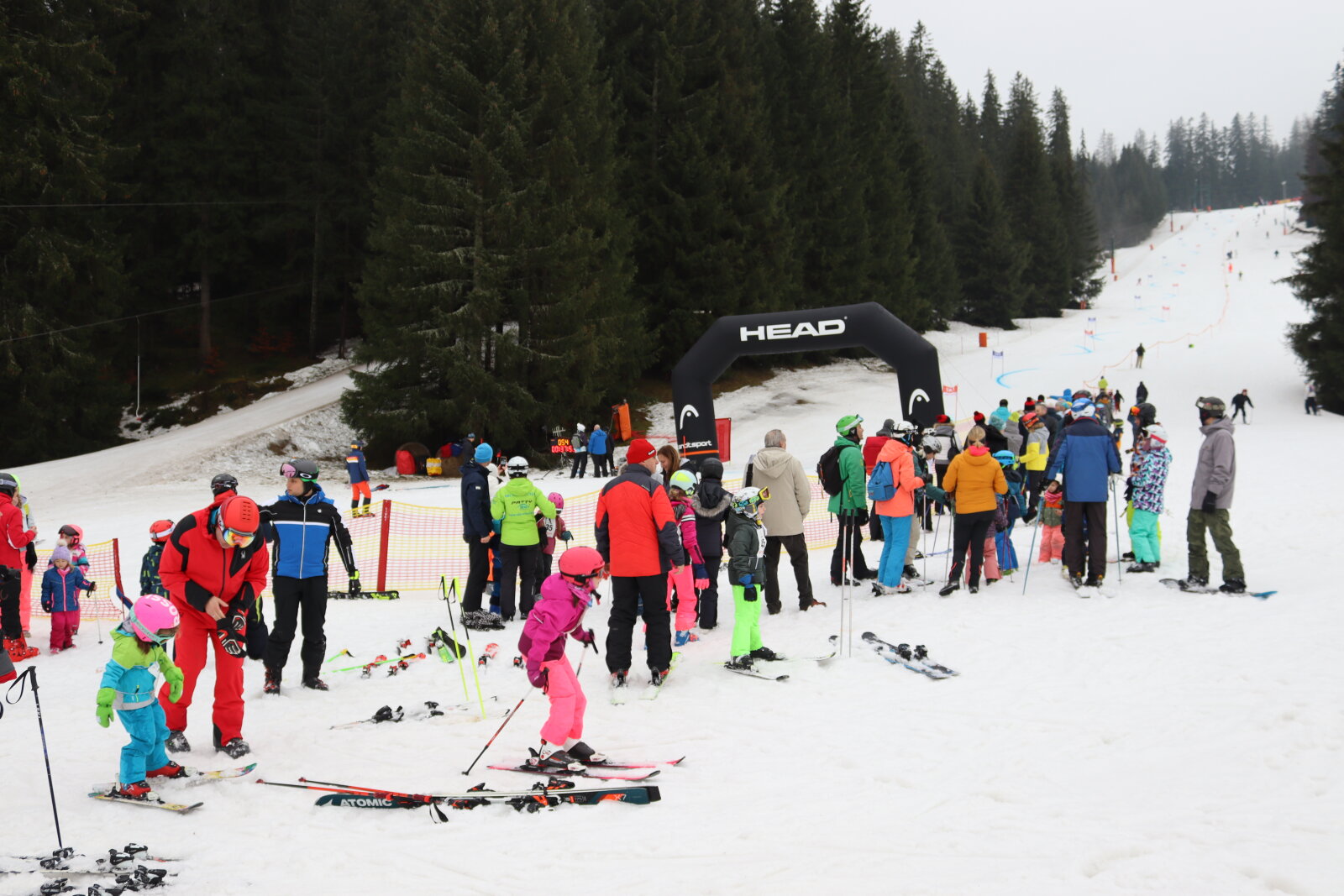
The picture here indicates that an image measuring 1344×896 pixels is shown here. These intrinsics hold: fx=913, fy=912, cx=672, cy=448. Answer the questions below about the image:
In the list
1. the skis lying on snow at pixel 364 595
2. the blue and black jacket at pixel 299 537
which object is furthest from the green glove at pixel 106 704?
the skis lying on snow at pixel 364 595

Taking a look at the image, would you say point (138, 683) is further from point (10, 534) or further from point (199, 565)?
point (10, 534)

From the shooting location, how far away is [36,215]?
26.9 metres

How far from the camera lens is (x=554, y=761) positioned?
5883mm

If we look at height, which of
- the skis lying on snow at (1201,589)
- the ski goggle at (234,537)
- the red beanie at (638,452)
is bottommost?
the skis lying on snow at (1201,589)

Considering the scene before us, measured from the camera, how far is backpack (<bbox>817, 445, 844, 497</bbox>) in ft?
34.0

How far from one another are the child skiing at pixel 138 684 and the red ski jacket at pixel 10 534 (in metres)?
5.07

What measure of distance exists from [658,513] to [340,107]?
120ft

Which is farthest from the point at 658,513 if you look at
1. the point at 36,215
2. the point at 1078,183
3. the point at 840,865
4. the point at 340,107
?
the point at 1078,183

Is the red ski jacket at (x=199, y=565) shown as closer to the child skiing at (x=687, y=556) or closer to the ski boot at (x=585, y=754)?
the ski boot at (x=585, y=754)

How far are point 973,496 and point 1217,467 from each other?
2.27 m

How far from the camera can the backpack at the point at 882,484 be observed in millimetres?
9781

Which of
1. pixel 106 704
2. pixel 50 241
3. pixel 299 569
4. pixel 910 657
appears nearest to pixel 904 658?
pixel 910 657

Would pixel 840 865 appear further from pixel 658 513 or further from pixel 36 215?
pixel 36 215

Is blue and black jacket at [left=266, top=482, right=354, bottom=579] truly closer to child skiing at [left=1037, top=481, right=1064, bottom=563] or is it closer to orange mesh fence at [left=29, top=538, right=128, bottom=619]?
orange mesh fence at [left=29, top=538, right=128, bottom=619]
